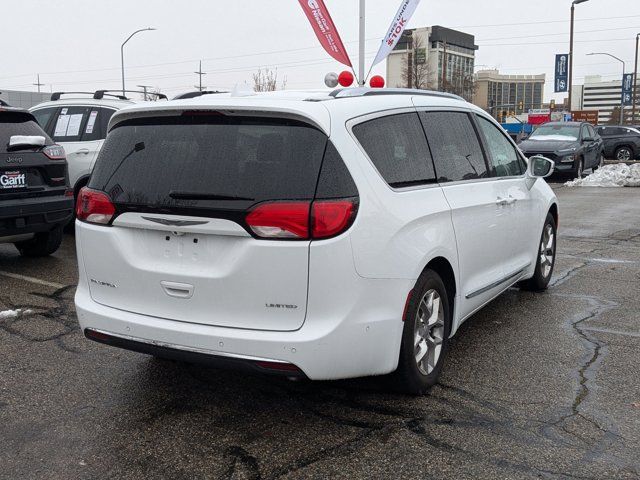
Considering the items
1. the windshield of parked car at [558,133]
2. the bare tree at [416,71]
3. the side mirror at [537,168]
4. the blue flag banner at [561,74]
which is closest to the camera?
the side mirror at [537,168]

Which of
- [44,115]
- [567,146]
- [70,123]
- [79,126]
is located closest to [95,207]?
[79,126]

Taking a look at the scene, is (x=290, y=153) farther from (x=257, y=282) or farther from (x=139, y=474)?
(x=139, y=474)

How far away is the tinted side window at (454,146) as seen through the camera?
4.31 metres

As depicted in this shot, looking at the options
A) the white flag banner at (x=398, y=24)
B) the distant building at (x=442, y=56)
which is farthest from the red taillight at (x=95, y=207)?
the distant building at (x=442, y=56)

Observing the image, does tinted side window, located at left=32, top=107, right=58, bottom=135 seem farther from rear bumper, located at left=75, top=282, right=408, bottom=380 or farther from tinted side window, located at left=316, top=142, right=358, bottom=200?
tinted side window, located at left=316, top=142, right=358, bottom=200

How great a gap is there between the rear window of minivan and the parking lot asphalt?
1142 millimetres

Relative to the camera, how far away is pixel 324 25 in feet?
55.8

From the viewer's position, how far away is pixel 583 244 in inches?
367

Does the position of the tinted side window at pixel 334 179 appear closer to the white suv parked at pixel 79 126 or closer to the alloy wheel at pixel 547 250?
the alloy wheel at pixel 547 250

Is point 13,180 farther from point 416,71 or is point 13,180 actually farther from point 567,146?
point 416,71

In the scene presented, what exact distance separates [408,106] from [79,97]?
23.3 feet

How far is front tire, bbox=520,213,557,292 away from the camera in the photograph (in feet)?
20.5

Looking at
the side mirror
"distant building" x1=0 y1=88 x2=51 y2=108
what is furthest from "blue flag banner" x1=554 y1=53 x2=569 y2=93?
the side mirror

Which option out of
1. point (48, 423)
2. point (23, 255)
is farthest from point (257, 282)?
point (23, 255)
